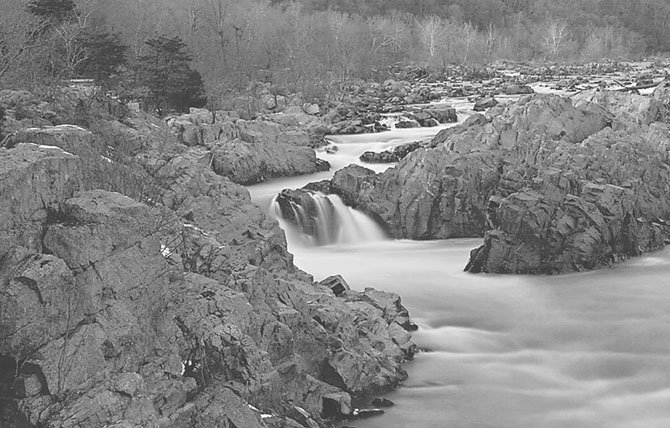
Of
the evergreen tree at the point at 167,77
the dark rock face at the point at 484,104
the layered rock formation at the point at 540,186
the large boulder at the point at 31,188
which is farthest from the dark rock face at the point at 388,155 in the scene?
the large boulder at the point at 31,188

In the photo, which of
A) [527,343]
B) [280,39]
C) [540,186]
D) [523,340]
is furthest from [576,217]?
[280,39]

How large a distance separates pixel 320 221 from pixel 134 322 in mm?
14156

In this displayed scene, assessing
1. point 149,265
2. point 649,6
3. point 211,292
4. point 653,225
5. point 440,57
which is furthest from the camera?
point 649,6

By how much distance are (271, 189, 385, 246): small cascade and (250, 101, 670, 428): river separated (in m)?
0.96

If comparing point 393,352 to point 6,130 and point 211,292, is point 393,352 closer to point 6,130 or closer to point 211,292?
point 211,292

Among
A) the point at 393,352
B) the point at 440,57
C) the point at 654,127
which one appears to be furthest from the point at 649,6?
the point at 393,352

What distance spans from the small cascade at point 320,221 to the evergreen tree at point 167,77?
911 centimetres

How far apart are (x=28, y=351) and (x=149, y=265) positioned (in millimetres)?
1577

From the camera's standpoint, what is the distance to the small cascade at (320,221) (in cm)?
2130

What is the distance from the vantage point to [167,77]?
2939cm

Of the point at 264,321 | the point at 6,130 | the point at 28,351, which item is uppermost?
the point at 6,130

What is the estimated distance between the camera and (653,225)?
1923 cm

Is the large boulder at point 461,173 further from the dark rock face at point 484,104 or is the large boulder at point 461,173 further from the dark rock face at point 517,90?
the dark rock face at point 517,90

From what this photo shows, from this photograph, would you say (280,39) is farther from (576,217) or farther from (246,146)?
(576,217)
